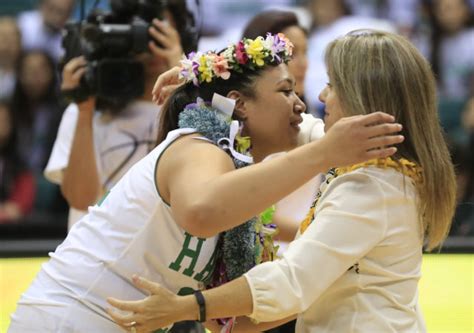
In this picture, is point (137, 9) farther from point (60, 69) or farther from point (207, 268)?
point (207, 268)

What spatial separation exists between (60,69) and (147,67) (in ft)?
1.45

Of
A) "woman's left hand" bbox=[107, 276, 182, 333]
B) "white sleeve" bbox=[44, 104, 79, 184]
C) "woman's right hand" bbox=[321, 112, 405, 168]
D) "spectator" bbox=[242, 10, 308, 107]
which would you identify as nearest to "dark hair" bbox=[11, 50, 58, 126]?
"white sleeve" bbox=[44, 104, 79, 184]

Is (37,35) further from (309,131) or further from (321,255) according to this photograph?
(321,255)

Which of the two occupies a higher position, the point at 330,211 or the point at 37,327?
the point at 330,211

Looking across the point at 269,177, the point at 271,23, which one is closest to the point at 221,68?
the point at 269,177

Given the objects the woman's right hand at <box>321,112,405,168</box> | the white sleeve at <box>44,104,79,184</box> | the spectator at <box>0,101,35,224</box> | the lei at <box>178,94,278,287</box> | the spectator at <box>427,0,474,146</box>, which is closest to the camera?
the woman's right hand at <box>321,112,405,168</box>

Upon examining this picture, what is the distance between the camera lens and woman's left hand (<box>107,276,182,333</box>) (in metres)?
2.41

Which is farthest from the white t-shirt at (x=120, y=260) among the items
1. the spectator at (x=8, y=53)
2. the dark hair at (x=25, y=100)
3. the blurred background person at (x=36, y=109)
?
the spectator at (x=8, y=53)

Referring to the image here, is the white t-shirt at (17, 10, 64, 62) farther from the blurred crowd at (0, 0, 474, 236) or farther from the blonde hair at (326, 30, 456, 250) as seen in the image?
the blonde hair at (326, 30, 456, 250)

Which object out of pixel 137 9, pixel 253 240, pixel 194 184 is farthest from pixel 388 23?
pixel 194 184

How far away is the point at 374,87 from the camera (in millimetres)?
2559

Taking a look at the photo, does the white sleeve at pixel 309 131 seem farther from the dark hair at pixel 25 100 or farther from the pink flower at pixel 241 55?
the dark hair at pixel 25 100

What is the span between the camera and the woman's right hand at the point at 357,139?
229cm

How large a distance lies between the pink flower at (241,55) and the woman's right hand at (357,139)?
61 cm
